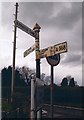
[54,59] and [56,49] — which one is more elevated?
[56,49]

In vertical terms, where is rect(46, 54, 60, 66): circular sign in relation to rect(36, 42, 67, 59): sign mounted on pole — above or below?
below

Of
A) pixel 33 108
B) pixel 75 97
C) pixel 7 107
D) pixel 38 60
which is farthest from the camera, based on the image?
pixel 75 97

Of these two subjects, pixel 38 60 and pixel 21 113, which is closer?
pixel 38 60

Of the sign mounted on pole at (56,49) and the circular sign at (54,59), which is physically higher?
the sign mounted on pole at (56,49)

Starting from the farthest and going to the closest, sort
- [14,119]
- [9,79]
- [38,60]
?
[9,79] → [14,119] → [38,60]

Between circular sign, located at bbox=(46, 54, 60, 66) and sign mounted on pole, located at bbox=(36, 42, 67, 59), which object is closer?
sign mounted on pole, located at bbox=(36, 42, 67, 59)

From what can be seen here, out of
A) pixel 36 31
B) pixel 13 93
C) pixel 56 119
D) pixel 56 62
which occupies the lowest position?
pixel 56 119

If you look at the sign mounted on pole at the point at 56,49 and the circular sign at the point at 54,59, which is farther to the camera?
the circular sign at the point at 54,59

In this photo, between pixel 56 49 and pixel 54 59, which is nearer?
pixel 56 49

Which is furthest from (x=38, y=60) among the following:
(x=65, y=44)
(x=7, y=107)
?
(x=7, y=107)

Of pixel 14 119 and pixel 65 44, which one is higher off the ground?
pixel 65 44

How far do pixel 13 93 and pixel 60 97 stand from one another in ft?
9.23

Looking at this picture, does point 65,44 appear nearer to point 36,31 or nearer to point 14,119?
point 36,31

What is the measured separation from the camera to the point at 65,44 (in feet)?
15.5
